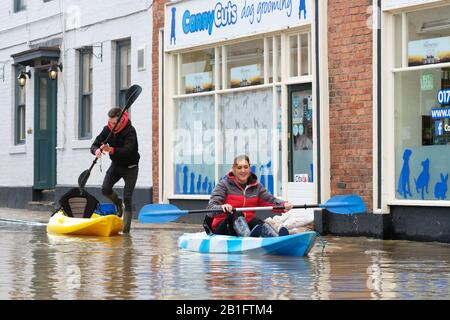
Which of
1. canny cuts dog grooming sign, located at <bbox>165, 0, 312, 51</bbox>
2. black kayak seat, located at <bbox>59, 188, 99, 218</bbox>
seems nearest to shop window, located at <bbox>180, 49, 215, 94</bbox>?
canny cuts dog grooming sign, located at <bbox>165, 0, 312, 51</bbox>

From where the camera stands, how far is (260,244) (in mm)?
14570

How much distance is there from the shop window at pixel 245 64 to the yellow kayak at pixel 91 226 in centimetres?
397

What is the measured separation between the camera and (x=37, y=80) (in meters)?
30.3

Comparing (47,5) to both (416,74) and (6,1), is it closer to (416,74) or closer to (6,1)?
(6,1)

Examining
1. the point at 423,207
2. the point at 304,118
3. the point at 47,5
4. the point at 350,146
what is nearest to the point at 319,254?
the point at 423,207

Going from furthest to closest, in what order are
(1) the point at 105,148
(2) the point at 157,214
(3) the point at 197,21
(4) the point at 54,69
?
(4) the point at 54,69 → (3) the point at 197,21 → (1) the point at 105,148 → (2) the point at 157,214

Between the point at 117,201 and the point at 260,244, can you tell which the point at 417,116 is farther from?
the point at 117,201

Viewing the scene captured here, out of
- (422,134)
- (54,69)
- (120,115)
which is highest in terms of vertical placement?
(54,69)

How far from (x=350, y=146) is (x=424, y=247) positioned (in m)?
3.05

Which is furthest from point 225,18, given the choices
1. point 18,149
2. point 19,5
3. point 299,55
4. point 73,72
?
point 19,5

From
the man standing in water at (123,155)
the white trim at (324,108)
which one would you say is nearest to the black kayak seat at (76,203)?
the man standing in water at (123,155)

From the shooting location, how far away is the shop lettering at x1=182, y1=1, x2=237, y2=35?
22266 mm

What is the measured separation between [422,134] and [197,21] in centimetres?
644

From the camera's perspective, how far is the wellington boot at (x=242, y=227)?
15133 mm
